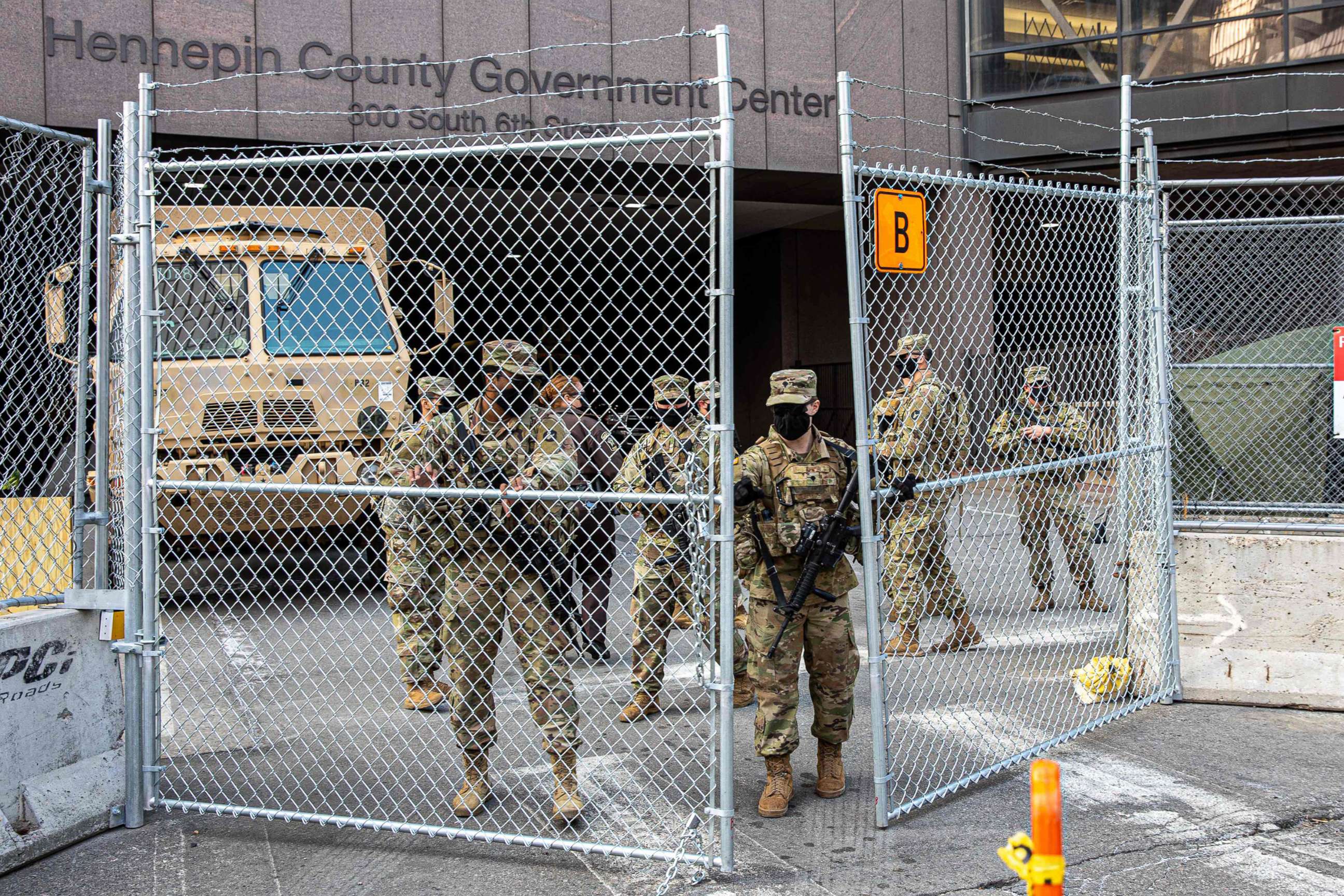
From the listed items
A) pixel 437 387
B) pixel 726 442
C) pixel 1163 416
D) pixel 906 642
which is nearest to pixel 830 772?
pixel 726 442

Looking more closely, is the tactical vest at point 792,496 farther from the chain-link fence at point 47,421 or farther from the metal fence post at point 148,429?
the chain-link fence at point 47,421

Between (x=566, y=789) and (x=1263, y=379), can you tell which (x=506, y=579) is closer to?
(x=566, y=789)

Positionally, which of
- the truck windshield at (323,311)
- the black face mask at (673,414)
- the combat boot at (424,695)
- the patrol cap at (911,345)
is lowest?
the combat boot at (424,695)

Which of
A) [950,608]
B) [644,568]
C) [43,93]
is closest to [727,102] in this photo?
[644,568]

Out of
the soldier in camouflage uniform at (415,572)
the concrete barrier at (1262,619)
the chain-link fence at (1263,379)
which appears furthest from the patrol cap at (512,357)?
the chain-link fence at (1263,379)

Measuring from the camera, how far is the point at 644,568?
6492 mm

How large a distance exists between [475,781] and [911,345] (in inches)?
164

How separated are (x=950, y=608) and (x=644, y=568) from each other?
227 cm

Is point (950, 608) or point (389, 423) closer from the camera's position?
point (950, 608)

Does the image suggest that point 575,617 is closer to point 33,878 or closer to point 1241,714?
point 33,878

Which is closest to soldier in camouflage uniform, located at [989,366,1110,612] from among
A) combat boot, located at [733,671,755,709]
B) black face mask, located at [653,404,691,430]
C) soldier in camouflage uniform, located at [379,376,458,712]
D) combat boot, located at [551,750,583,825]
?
black face mask, located at [653,404,691,430]

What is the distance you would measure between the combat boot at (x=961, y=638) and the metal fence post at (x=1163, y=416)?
60.8 inches

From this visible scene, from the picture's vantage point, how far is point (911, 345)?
7461 millimetres

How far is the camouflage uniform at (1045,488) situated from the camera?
829 centimetres
